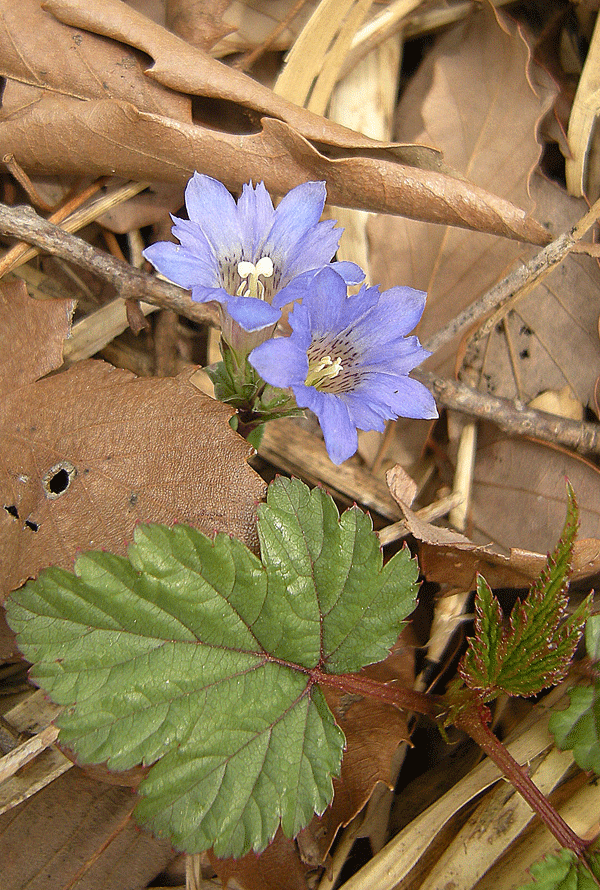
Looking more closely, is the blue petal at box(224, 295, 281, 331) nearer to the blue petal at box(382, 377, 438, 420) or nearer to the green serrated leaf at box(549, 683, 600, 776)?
the blue petal at box(382, 377, 438, 420)

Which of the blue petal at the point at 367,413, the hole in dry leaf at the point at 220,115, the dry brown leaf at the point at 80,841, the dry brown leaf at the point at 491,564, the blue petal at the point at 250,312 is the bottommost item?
the dry brown leaf at the point at 80,841

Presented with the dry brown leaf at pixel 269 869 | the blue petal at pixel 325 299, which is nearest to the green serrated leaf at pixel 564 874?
the dry brown leaf at pixel 269 869

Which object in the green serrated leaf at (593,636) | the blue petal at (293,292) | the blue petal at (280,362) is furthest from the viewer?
the green serrated leaf at (593,636)

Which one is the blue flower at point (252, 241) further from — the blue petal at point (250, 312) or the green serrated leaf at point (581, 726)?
the green serrated leaf at point (581, 726)

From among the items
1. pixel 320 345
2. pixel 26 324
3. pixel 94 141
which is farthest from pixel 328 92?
pixel 26 324

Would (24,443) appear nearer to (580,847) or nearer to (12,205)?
(12,205)

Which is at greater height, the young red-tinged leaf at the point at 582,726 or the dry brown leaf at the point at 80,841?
the young red-tinged leaf at the point at 582,726

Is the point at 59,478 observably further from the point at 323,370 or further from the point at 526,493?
the point at 526,493

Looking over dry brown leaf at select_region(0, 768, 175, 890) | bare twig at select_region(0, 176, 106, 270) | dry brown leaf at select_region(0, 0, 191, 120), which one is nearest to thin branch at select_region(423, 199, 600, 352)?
dry brown leaf at select_region(0, 0, 191, 120)
